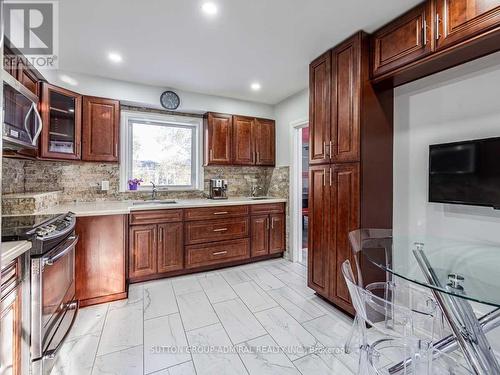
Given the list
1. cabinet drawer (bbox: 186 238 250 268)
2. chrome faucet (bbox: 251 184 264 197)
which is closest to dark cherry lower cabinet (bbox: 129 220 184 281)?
cabinet drawer (bbox: 186 238 250 268)

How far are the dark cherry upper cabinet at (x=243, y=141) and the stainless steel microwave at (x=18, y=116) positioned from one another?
7.80 feet

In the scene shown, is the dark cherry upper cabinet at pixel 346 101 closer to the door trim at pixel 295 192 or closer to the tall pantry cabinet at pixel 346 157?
the tall pantry cabinet at pixel 346 157

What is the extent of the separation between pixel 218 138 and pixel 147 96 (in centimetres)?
110

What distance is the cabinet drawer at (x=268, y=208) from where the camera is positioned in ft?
12.2

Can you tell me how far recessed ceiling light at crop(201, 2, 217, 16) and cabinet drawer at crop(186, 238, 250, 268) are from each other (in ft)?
8.32

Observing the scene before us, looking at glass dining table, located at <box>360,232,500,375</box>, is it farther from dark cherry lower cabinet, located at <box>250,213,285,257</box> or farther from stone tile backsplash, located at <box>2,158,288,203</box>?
stone tile backsplash, located at <box>2,158,288,203</box>

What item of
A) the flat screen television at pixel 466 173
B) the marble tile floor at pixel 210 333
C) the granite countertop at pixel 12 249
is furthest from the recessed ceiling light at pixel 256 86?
the granite countertop at pixel 12 249

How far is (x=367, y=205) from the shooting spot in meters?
2.19

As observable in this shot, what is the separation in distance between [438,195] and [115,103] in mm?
3536

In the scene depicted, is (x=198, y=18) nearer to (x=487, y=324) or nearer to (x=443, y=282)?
(x=443, y=282)

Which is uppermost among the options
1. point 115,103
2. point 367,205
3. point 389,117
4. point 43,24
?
point 43,24

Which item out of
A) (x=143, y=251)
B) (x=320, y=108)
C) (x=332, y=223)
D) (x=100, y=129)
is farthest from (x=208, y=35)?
(x=143, y=251)

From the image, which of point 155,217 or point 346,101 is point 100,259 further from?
point 346,101

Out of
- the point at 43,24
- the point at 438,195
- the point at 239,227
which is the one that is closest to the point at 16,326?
the point at 43,24
